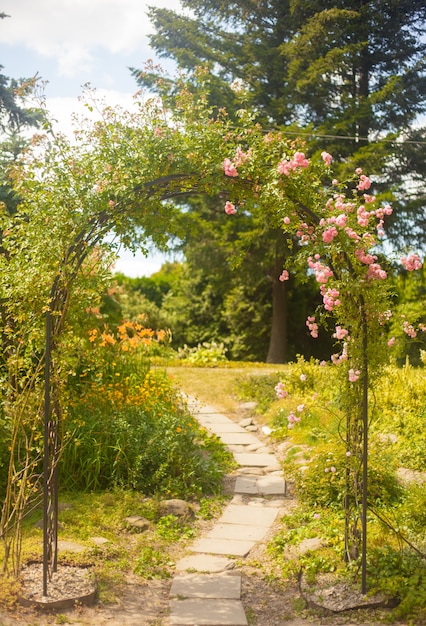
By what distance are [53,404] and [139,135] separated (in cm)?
178

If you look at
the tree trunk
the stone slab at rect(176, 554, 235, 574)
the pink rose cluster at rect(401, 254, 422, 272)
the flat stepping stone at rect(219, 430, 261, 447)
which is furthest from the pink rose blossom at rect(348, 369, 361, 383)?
the tree trunk

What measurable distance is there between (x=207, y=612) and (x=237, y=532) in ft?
4.24

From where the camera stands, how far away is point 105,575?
13.6ft

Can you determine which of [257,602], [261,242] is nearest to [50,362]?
[257,602]

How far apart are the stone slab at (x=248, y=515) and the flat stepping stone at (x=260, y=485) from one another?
1.04ft

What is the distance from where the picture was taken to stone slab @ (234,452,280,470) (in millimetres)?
6621

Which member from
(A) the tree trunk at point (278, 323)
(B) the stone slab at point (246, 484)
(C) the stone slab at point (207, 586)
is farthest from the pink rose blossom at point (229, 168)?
(A) the tree trunk at point (278, 323)

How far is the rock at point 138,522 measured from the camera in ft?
16.2

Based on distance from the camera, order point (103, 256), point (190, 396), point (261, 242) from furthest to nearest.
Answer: point (261, 242) → point (190, 396) → point (103, 256)

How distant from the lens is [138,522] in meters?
4.96

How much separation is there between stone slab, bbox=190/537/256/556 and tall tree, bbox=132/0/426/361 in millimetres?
9362

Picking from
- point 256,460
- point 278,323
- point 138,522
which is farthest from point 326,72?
point 138,522

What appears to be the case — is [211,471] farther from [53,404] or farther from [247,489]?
[53,404]

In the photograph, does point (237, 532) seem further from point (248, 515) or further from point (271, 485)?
point (271, 485)
